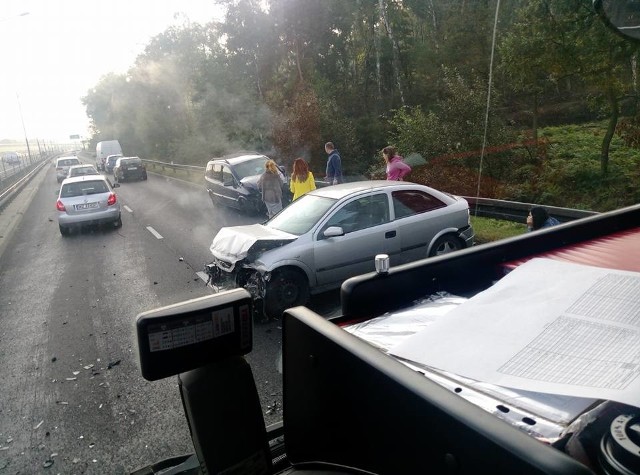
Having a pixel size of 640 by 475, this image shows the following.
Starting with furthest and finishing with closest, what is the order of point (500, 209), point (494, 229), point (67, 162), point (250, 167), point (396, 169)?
point (67, 162) → point (250, 167) → point (500, 209) → point (494, 229) → point (396, 169)

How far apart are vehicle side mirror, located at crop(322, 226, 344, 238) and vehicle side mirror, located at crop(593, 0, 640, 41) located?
4393 mm

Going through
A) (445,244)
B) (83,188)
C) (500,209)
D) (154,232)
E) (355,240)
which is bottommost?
(154,232)

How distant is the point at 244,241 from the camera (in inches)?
252

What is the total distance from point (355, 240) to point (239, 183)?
822 centimetres

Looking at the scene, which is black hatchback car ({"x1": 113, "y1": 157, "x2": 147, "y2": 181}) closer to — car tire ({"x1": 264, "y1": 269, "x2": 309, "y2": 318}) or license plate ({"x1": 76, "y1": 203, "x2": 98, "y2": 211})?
license plate ({"x1": 76, "y1": 203, "x2": 98, "y2": 211})

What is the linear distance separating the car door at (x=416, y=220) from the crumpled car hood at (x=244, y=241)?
65.1 inches

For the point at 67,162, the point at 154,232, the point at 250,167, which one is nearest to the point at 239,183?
the point at 250,167

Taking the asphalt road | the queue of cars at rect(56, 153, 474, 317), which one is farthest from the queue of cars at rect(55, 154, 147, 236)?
the queue of cars at rect(56, 153, 474, 317)

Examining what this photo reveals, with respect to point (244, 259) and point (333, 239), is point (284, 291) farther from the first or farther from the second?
point (333, 239)

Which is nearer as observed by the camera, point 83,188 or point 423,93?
point 83,188

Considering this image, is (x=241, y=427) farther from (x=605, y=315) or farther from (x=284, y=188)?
(x=284, y=188)

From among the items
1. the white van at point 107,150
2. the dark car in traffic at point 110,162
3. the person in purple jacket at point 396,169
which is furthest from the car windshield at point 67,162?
the person in purple jacket at point 396,169

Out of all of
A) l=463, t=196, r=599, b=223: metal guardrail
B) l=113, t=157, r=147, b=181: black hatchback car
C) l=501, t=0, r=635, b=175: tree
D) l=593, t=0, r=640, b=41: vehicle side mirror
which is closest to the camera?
l=593, t=0, r=640, b=41: vehicle side mirror

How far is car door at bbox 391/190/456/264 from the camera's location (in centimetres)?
705
